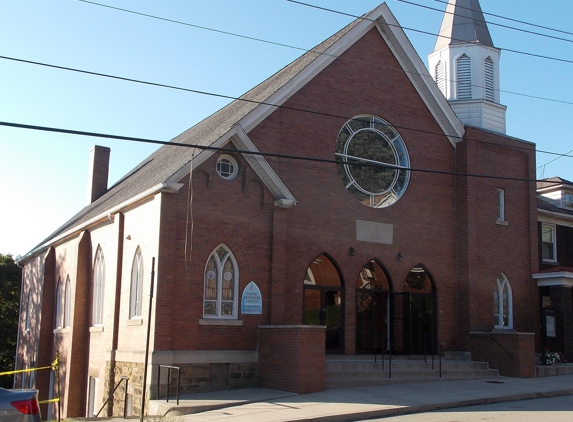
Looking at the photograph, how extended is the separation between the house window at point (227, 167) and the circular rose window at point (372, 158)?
12.9 ft

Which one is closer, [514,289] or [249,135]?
[249,135]

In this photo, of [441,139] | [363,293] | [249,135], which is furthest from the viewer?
[441,139]

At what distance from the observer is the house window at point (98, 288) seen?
2192cm

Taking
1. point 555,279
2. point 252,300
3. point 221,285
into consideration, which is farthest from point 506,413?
point 555,279

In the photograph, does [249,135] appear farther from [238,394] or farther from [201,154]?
[238,394]

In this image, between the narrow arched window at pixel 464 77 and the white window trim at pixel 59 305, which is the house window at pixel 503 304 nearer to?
Result: the narrow arched window at pixel 464 77

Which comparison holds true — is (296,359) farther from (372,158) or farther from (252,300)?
(372,158)

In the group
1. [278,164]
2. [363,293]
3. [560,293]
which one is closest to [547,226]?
[560,293]

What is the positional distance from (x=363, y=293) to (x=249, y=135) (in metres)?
5.99

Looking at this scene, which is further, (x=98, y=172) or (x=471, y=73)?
(x=98, y=172)

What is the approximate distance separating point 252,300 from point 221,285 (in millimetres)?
939

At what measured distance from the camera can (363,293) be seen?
21.4 metres

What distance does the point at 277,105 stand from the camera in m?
19.9

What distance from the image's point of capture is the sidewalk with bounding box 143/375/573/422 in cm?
1391
